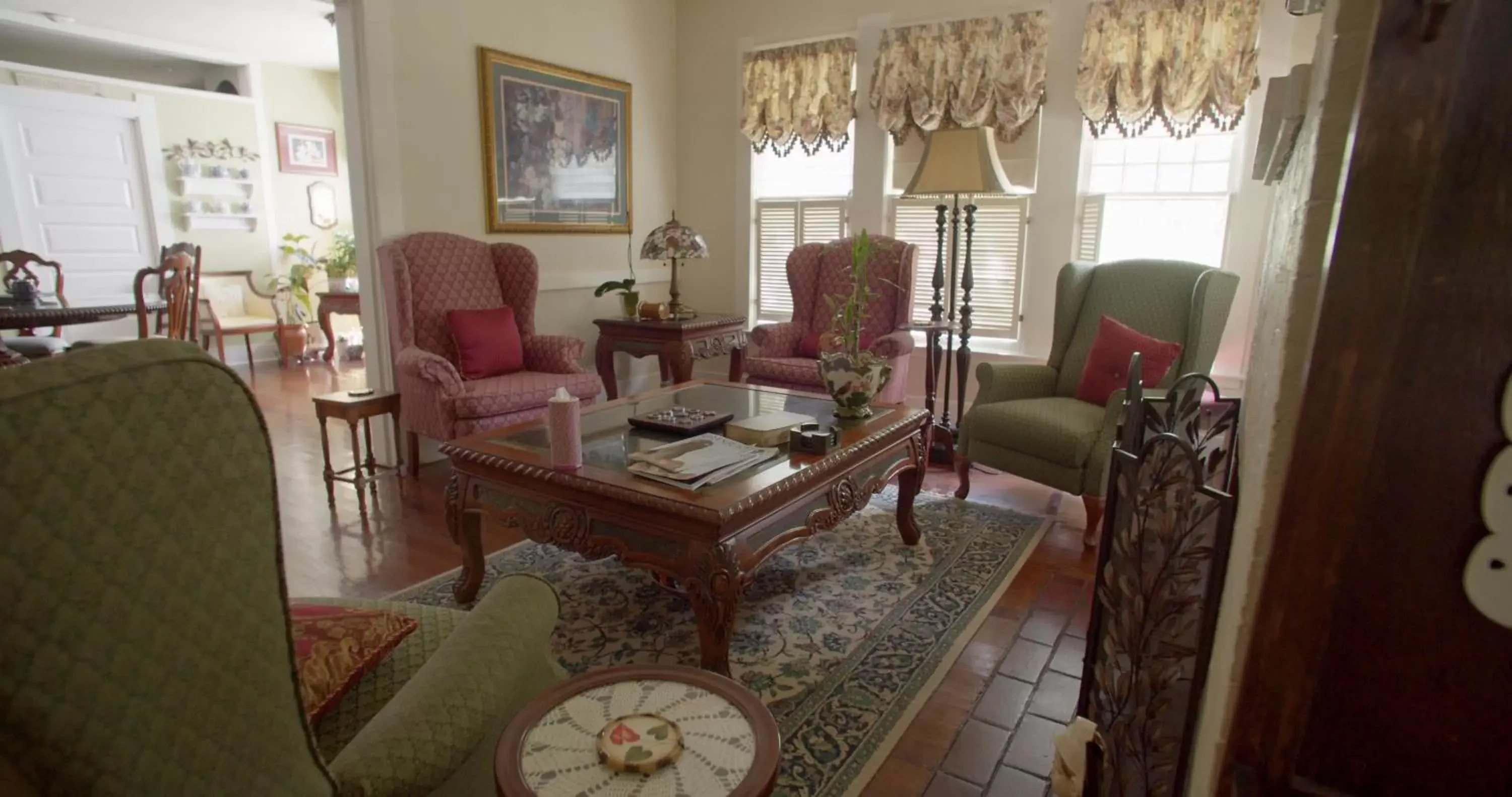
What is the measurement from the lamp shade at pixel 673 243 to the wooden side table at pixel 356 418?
163 centimetres

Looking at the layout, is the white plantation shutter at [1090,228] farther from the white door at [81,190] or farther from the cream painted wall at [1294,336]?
the white door at [81,190]

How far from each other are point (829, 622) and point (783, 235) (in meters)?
3.27

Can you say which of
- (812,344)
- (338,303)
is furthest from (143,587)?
(338,303)

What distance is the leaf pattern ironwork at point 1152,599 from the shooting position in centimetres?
90

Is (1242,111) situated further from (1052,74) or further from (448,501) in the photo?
(448,501)

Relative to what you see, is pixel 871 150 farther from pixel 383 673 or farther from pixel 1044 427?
pixel 383 673

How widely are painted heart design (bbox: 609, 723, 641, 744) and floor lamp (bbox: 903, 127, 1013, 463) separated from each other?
2709mm

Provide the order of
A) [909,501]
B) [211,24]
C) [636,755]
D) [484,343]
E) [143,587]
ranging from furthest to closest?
[211,24] → [484,343] → [909,501] → [636,755] → [143,587]

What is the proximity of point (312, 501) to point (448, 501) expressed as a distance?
1.42 meters

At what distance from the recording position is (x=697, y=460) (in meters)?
2.03

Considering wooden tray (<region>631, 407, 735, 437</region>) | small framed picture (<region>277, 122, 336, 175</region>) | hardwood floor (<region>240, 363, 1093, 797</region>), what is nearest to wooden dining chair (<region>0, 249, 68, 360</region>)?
hardwood floor (<region>240, 363, 1093, 797</region>)

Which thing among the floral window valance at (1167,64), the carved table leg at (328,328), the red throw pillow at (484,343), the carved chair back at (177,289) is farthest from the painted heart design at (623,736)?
the carved table leg at (328,328)

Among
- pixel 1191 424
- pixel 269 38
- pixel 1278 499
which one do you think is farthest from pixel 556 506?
pixel 269 38

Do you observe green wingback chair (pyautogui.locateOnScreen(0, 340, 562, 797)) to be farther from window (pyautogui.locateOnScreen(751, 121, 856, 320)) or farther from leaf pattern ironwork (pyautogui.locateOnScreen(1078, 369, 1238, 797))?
window (pyautogui.locateOnScreen(751, 121, 856, 320))
